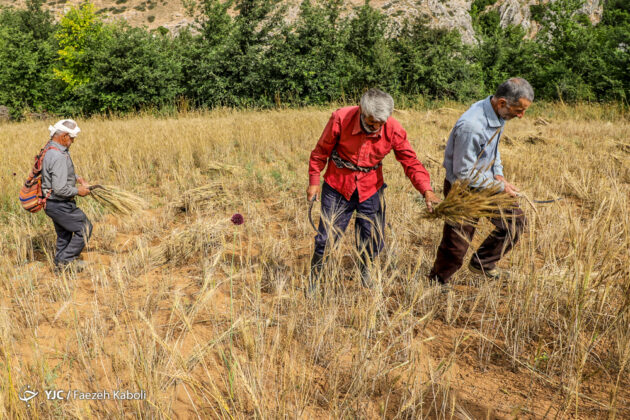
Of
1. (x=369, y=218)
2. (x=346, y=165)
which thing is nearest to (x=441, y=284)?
(x=369, y=218)

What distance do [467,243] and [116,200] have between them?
11.0 ft

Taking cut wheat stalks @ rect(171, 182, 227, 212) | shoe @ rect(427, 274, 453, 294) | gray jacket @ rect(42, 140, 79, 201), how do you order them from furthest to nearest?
cut wheat stalks @ rect(171, 182, 227, 212)
gray jacket @ rect(42, 140, 79, 201)
shoe @ rect(427, 274, 453, 294)

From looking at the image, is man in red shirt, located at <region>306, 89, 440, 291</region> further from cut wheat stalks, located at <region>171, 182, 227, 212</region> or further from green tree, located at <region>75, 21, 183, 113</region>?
green tree, located at <region>75, 21, 183, 113</region>

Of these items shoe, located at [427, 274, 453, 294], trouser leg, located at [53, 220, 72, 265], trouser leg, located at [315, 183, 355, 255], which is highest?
trouser leg, located at [315, 183, 355, 255]

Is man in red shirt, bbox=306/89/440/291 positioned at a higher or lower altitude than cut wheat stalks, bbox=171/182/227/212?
higher

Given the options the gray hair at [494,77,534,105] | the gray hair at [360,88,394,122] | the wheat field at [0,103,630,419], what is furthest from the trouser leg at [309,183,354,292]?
the gray hair at [494,77,534,105]

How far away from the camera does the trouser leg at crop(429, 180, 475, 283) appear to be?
297 centimetres

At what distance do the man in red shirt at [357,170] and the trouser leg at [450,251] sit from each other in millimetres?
345

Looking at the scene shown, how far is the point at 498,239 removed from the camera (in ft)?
10.3

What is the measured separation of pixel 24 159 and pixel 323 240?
592cm

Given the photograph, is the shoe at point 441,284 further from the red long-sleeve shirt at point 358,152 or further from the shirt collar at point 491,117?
the shirt collar at point 491,117

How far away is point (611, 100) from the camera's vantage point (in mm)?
12695

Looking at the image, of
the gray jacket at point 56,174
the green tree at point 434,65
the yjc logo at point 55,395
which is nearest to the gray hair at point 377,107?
the yjc logo at point 55,395

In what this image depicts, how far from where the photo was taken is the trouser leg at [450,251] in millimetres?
2967
